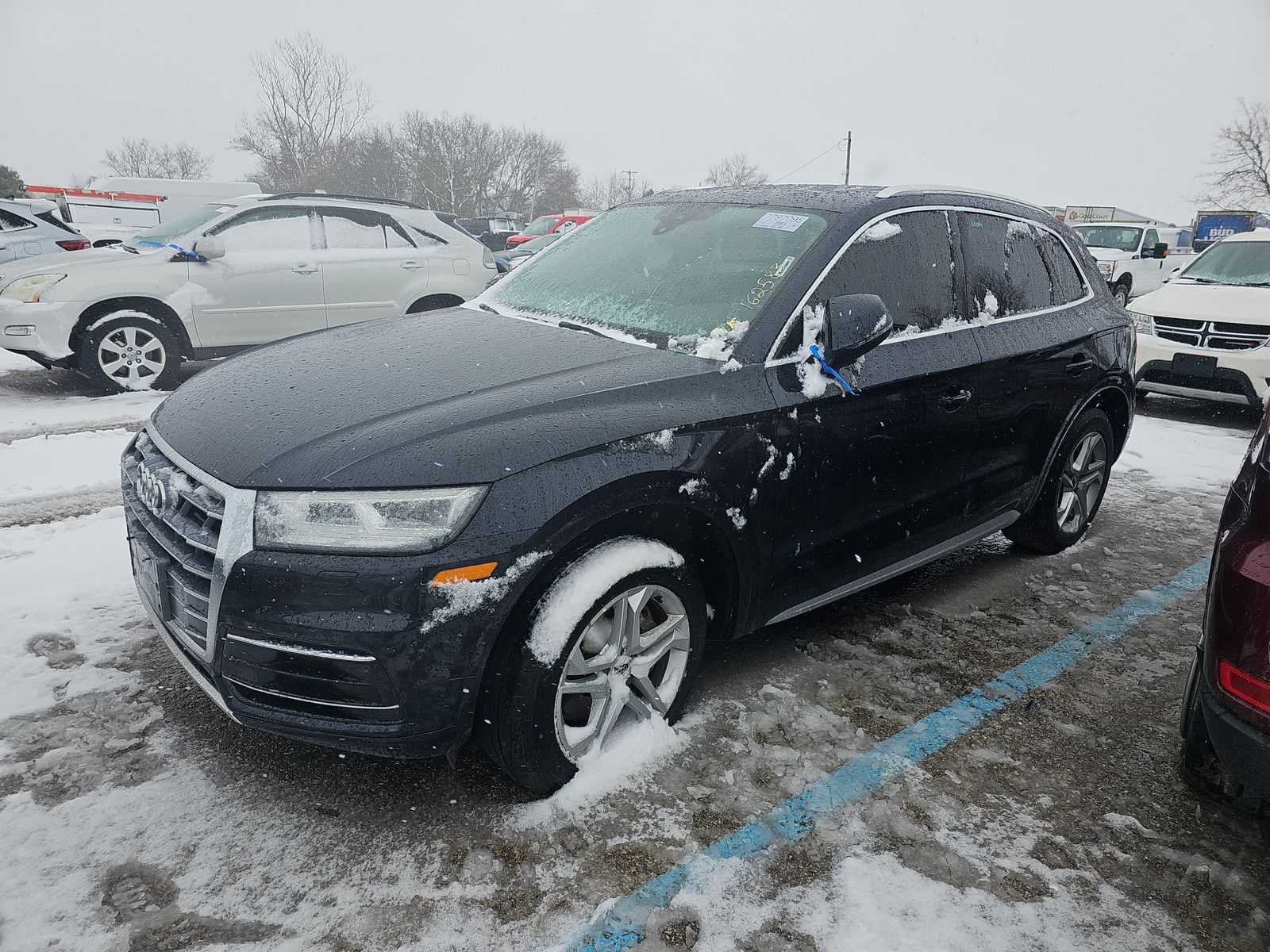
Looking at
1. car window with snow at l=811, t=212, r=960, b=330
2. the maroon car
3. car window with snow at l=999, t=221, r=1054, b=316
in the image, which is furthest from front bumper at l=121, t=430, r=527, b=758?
car window with snow at l=999, t=221, r=1054, b=316

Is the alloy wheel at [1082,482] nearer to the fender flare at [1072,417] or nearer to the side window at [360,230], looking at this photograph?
the fender flare at [1072,417]

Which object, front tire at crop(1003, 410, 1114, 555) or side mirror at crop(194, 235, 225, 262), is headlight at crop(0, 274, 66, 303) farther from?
front tire at crop(1003, 410, 1114, 555)

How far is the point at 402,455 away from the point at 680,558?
2.80 ft

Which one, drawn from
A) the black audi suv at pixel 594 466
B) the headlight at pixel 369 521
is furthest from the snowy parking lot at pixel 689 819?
the headlight at pixel 369 521

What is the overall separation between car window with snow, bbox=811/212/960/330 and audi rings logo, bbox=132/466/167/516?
203cm

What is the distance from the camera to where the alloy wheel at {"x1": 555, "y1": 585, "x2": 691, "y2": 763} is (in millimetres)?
2336

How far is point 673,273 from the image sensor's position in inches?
120

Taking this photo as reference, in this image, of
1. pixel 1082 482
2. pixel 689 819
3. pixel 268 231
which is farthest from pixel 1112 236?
pixel 689 819

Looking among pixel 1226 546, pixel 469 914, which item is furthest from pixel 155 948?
pixel 1226 546

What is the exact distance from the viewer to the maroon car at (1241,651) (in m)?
1.98

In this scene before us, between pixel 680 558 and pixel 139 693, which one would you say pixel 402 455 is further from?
pixel 139 693

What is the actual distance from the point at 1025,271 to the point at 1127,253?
15243 mm

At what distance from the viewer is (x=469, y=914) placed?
2.00 meters

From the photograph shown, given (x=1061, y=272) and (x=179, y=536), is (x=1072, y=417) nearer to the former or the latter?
(x=1061, y=272)
